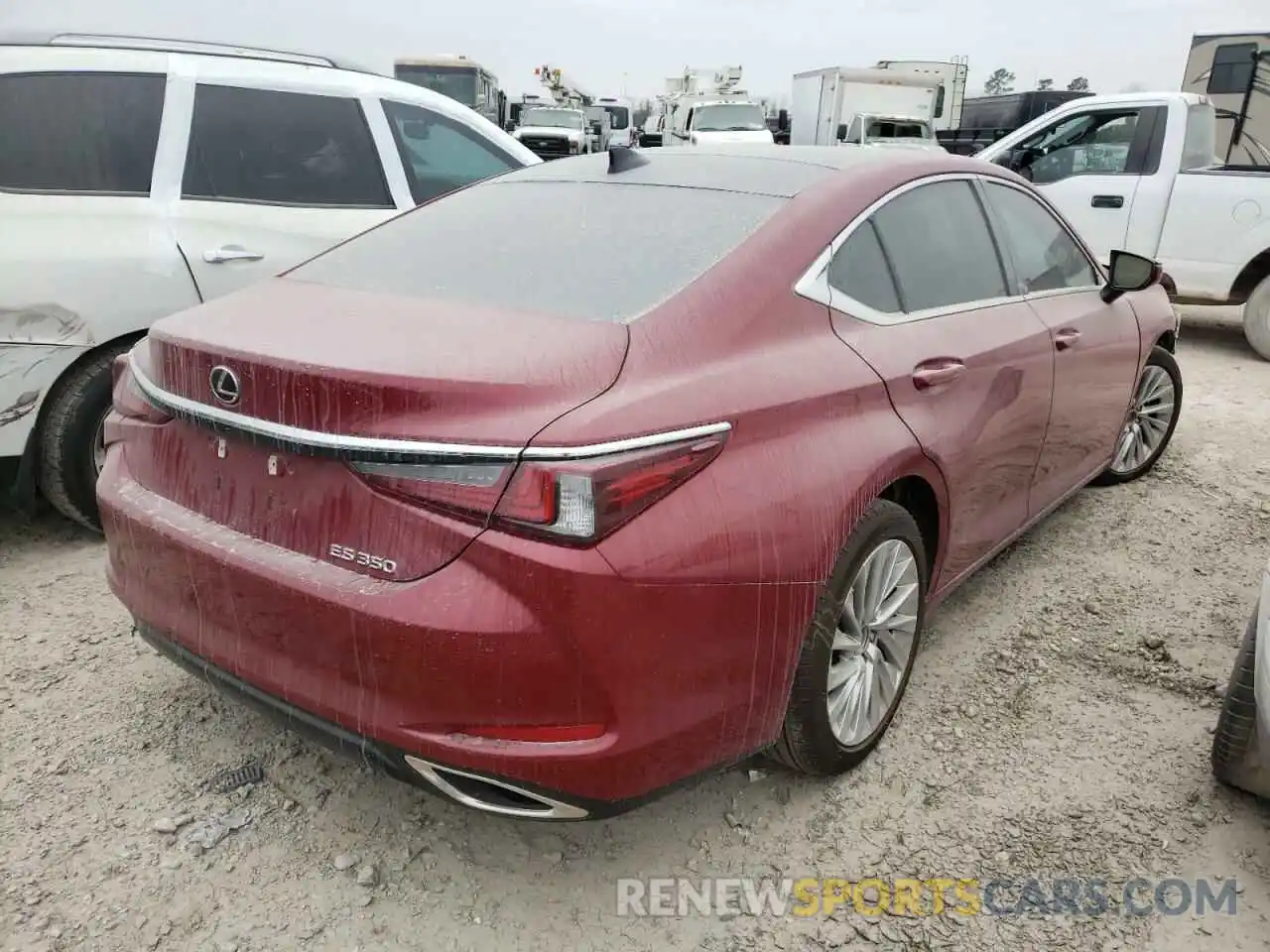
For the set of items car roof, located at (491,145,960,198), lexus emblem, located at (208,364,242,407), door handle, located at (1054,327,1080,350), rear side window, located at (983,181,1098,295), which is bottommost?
door handle, located at (1054,327,1080,350)

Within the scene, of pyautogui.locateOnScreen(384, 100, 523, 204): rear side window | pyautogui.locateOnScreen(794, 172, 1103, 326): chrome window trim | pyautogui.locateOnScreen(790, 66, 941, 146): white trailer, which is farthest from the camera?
pyautogui.locateOnScreen(790, 66, 941, 146): white trailer

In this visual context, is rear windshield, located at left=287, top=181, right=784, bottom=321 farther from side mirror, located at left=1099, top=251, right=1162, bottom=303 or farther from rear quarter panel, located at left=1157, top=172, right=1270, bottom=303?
rear quarter panel, located at left=1157, top=172, right=1270, bottom=303

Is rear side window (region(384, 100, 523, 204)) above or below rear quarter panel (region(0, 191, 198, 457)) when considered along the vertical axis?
above

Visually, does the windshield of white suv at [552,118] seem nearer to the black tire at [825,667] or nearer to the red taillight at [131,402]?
the red taillight at [131,402]

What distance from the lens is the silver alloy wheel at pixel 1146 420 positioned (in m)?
4.35

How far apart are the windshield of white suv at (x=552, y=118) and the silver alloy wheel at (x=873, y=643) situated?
23534 mm

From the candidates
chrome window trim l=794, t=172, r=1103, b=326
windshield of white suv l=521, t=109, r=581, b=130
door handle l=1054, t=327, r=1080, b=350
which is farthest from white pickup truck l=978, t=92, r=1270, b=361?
windshield of white suv l=521, t=109, r=581, b=130

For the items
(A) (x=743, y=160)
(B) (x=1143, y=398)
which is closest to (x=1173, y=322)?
(B) (x=1143, y=398)

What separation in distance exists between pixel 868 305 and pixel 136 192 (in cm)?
286

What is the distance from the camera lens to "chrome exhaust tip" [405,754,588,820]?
5.93 feet

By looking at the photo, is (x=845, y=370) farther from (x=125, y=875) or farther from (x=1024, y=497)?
(x=125, y=875)

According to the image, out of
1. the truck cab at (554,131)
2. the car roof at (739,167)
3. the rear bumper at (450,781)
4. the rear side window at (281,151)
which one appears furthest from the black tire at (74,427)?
the truck cab at (554,131)

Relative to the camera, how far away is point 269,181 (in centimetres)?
400
